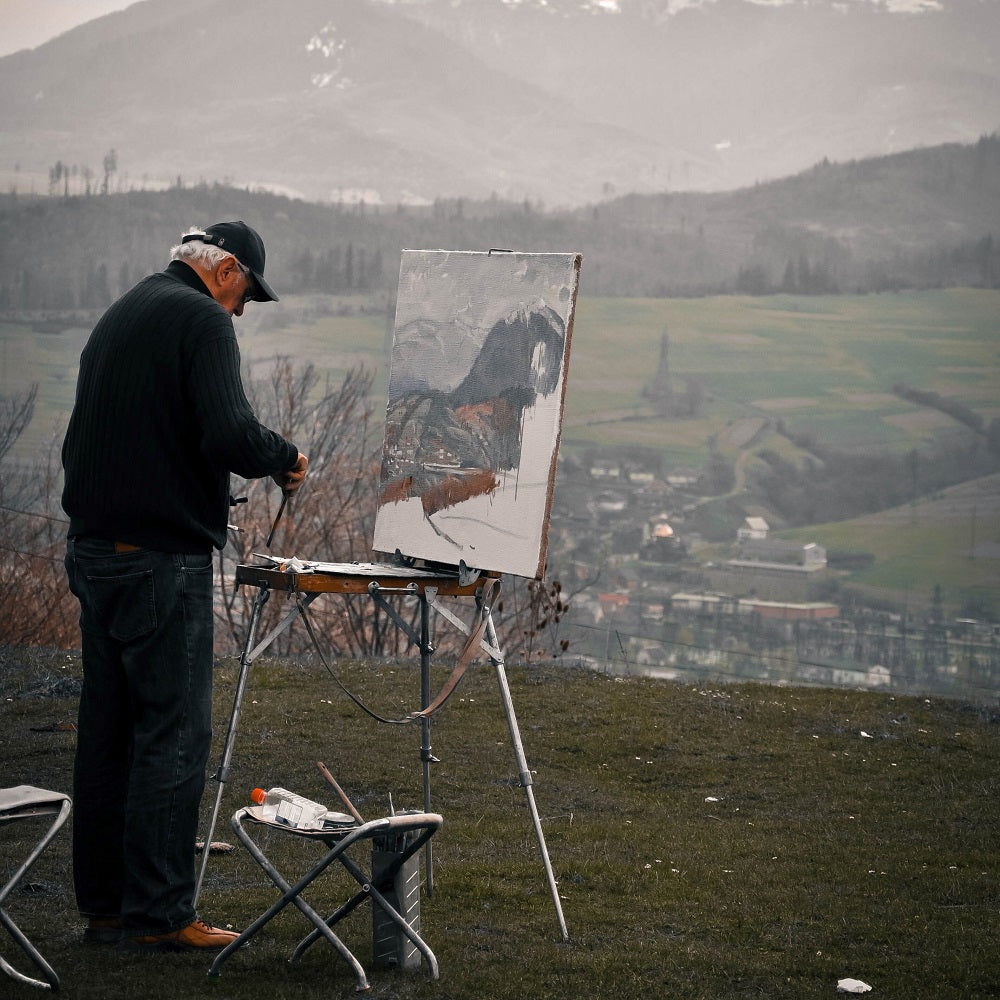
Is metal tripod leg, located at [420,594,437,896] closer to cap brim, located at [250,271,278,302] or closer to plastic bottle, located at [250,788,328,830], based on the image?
plastic bottle, located at [250,788,328,830]

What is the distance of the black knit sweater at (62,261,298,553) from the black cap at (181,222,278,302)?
Answer: 238 mm

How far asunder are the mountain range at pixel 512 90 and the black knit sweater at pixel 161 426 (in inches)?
2348

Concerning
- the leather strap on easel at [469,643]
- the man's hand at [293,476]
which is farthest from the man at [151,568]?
the leather strap on easel at [469,643]

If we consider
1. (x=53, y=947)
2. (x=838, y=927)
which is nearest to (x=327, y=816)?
(x=53, y=947)

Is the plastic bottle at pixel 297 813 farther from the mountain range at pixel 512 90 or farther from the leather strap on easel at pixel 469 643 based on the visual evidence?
the mountain range at pixel 512 90

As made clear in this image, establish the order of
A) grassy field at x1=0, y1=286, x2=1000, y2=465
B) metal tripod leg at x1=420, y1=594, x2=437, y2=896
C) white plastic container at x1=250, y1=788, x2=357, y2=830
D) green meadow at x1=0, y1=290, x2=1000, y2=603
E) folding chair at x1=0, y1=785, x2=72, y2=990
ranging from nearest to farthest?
folding chair at x1=0, y1=785, x2=72, y2=990
white plastic container at x1=250, y1=788, x2=357, y2=830
metal tripod leg at x1=420, y1=594, x2=437, y2=896
green meadow at x1=0, y1=290, x2=1000, y2=603
grassy field at x1=0, y1=286, x2=1000, y2=465

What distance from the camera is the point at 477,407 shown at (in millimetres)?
4441

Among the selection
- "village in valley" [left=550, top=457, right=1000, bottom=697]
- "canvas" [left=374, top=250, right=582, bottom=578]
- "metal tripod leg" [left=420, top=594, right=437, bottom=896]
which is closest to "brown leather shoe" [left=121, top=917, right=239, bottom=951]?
"metal tripod leg" [left=420, top=594, right=437, bottom=896]

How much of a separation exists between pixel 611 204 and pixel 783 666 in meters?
29.0

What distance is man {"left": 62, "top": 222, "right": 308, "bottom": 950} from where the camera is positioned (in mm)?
3383

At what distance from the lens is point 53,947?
11.7 ft

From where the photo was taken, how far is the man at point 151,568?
3.38 meters

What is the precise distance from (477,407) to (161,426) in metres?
1.32

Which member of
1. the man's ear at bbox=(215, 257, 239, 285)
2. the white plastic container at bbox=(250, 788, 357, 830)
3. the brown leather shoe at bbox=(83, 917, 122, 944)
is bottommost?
the brown leather shoe at bbox=(83, 917, 122, 944)
